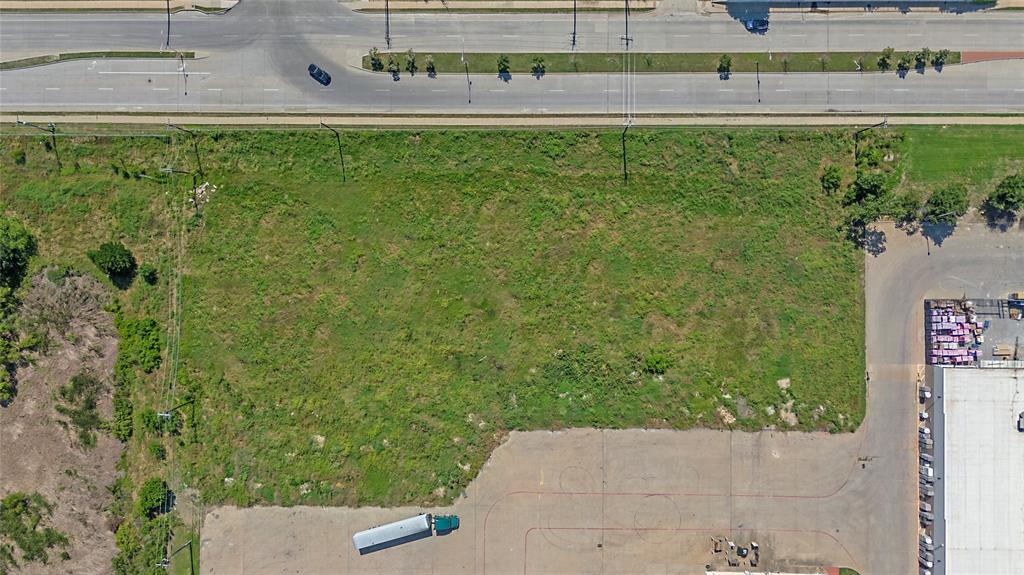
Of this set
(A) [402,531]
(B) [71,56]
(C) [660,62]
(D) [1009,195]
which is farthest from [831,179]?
(B) [71,56]

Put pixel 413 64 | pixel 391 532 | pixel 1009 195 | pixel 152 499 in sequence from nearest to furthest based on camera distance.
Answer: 1. pixel 1009 195
2. pixel 152 499
3. pixel 391 532
4. pixel 413 64

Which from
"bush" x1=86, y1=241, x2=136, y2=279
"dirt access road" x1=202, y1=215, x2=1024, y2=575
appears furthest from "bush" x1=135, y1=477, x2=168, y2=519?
"bush" x1=86, y1=241, x2=136, y2=279

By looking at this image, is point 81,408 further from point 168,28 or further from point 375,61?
point 375,61

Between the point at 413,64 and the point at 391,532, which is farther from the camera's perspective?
the point at 413,64

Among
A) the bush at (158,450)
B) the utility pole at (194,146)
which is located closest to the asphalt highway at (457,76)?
the utility pole at (194,146)

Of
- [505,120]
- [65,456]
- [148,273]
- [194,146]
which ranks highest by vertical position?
[505,120]

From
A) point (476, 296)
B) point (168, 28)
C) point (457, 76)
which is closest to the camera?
point (476, 296)

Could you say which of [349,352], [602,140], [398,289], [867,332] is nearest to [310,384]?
[349,352]
